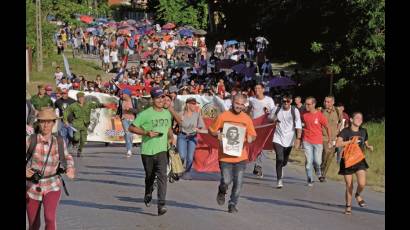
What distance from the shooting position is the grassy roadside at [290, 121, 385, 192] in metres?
19.4

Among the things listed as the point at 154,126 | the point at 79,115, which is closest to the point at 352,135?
the point at 154,126

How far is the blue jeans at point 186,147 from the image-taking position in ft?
57.6

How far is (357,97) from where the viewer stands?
32.9m

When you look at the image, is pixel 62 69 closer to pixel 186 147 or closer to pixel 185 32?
pixel 185 32

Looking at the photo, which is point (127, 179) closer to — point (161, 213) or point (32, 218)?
point (161, 213)

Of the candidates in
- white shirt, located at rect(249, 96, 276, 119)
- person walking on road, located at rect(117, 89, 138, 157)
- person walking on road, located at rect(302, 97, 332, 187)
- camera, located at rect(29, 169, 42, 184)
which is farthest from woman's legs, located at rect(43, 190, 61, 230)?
person walking on road, located at rect(117, 89, 138, 157)

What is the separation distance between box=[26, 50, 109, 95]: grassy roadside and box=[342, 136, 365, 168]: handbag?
1228 inches

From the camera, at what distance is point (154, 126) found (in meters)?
13.0

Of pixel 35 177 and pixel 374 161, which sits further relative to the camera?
pixel 374 161

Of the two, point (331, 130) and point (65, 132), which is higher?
point (331, 130)

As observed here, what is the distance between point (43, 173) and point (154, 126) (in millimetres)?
3536

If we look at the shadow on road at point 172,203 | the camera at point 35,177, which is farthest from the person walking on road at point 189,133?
the camera at point 35,177
